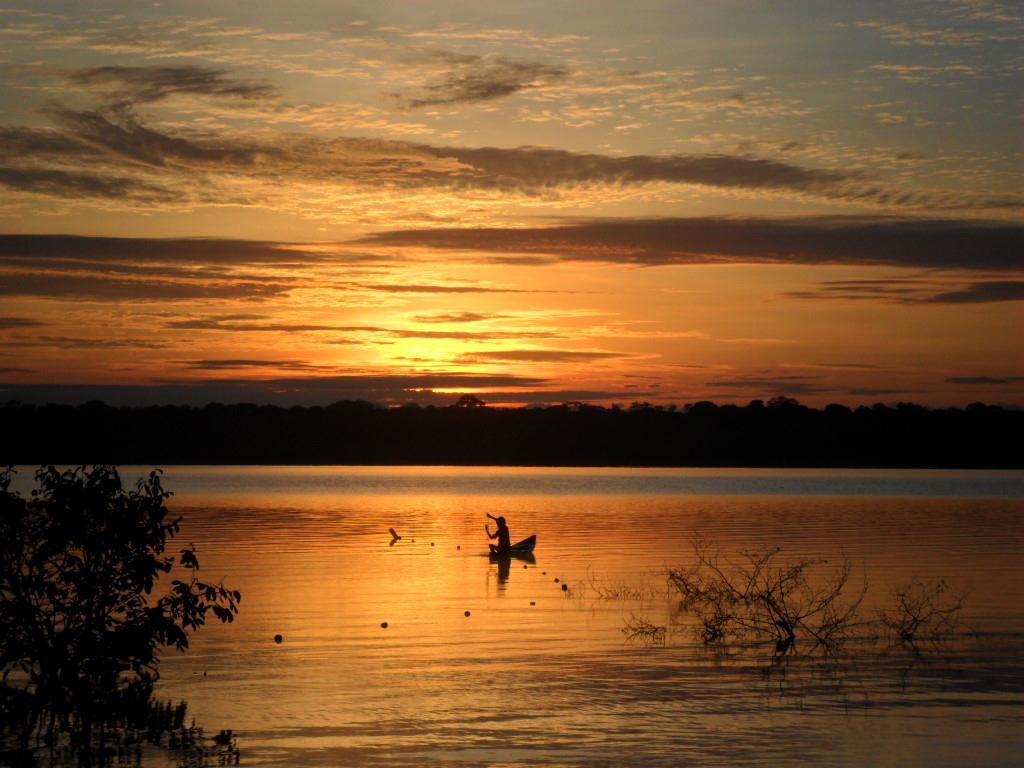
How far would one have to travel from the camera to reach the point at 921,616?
27.0 m

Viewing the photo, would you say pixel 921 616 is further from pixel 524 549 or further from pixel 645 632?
pixel 524 549

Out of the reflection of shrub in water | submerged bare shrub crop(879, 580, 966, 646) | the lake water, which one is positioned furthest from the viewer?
submerged bare shrub crop(879, 580, 966, 646)

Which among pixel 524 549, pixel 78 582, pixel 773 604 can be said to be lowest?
pixel 78 582

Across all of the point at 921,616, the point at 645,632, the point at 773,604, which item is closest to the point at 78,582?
the point at 645,632

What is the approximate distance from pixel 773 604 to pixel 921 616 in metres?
4.71

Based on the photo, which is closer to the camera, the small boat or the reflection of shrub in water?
the reflection of shrub in water

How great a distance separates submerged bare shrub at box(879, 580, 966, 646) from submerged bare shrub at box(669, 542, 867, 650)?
886 mm

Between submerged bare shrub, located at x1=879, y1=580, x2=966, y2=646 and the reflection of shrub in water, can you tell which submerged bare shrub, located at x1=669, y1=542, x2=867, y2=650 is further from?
submerged bare shrub, located at x1=879, y1=580, x2=966, y2=646

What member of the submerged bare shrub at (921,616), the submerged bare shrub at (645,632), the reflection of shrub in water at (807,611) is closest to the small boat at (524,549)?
the reflection of shrub in water at (807,611)

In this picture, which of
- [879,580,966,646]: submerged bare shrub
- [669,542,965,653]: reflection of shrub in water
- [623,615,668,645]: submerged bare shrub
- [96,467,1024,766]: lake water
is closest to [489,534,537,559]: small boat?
[96,467,1024,766]: lake water

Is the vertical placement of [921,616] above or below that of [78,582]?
above

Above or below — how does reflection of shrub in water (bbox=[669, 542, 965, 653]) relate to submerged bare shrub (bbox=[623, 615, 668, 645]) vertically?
above

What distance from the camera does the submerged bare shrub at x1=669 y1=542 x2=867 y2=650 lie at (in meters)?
24.7

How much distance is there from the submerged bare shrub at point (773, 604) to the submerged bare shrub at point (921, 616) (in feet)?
2.91
